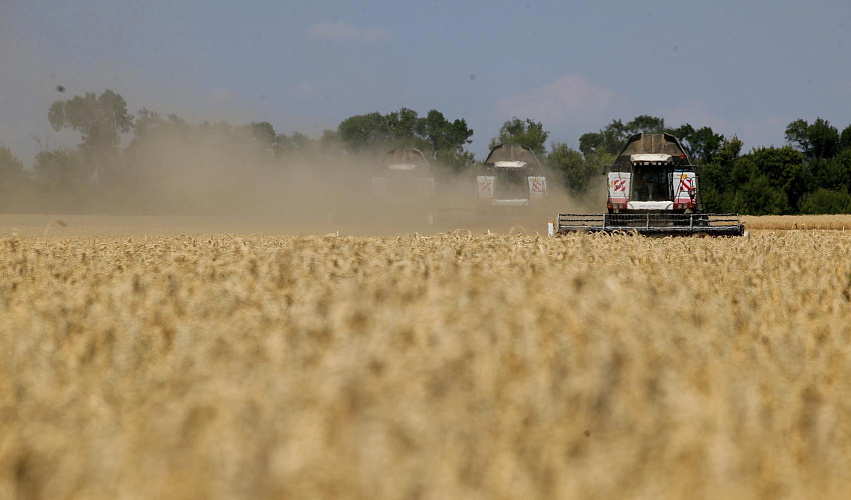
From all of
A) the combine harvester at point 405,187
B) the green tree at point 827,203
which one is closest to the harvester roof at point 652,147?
the combine harvester at point 405,187

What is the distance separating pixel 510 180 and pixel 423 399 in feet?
107

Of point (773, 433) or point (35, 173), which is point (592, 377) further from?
point (35, 173)

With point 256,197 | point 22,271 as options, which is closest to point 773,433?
point 22,271

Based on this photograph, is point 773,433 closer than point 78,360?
Yes

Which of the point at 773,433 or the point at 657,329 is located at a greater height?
the point at 657,329

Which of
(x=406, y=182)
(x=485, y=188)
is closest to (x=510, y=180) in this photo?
(x=485, y=188)

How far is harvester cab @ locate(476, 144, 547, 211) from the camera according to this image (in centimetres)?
3428

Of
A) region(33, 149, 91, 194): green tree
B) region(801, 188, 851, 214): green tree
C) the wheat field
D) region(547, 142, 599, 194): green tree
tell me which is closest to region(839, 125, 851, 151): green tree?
region(801, 188, 851, 214): green tree

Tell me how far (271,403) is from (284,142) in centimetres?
10485

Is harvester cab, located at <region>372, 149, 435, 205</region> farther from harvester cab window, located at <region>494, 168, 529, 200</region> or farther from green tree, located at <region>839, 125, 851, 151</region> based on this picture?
green tree, located at <region>839, 125, 851, 151</region>

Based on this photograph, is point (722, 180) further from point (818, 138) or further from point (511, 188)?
point (511, 188)

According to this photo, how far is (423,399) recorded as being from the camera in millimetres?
2689

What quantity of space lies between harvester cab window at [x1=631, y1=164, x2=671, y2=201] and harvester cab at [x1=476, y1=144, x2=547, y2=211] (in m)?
10.2

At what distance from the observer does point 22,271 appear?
739cm
